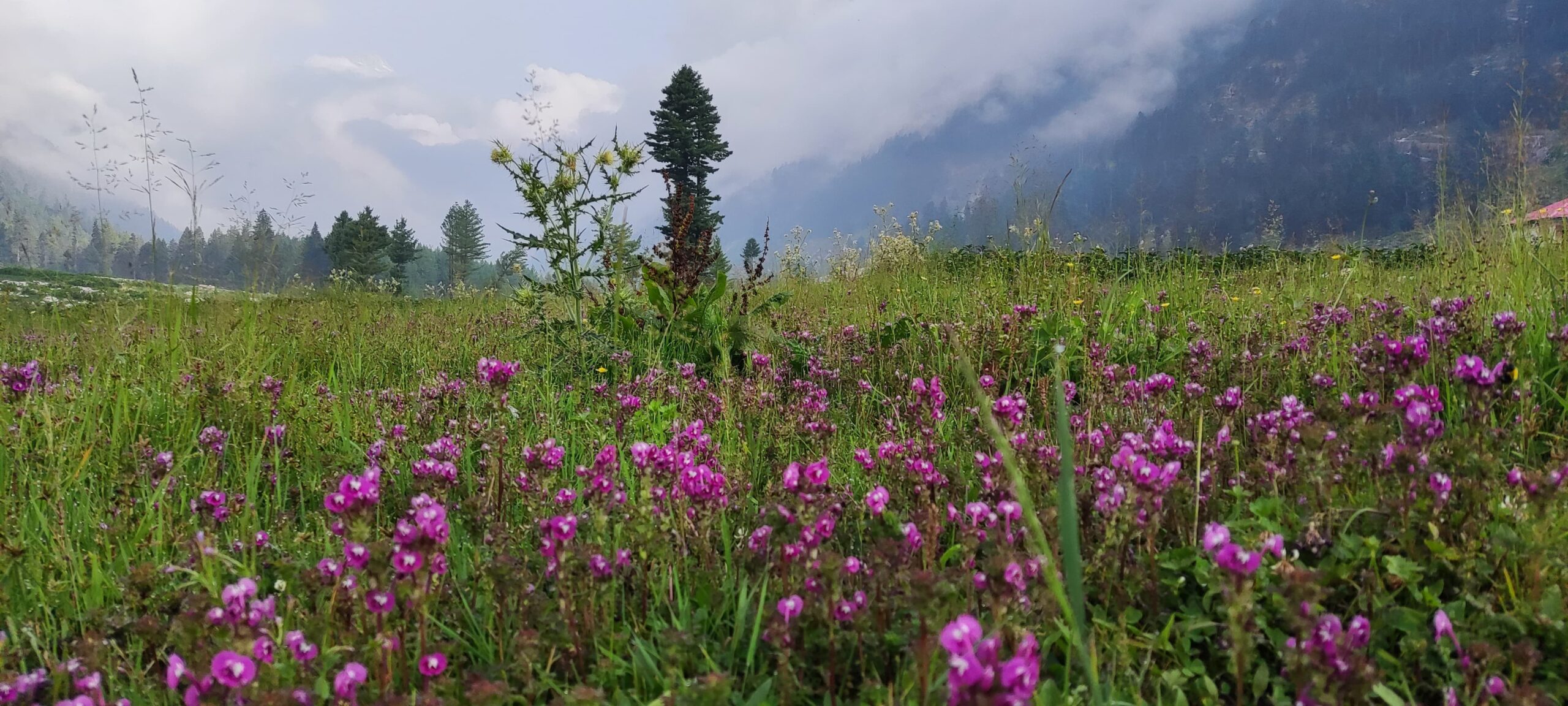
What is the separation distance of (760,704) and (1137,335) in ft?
14.0

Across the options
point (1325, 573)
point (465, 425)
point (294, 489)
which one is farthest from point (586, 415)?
point (1325, 573)

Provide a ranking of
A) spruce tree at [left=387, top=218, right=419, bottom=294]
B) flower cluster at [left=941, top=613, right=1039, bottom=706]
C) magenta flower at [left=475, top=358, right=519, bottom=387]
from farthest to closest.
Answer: spruce tree at [left=387, top=218, right=419, bottom=294] → magenta flower at [left=475, top=358, right=519, bottom=387] → flower cluster at [left=941, top=613, right=1039, bottom=706]

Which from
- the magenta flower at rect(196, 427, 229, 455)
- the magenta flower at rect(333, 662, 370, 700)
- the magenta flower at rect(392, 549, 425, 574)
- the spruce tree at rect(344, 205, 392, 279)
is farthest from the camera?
the spruce tree at rect(344, 205, 392, 279)

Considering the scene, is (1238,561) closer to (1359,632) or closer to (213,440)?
(1359,632)

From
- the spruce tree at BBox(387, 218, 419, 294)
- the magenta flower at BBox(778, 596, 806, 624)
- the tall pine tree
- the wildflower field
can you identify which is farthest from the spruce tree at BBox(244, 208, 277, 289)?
the spruce tree at BBox(387, 218, 419, 294)

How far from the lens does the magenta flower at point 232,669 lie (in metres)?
1.26

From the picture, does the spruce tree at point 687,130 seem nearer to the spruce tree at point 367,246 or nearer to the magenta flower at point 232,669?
the spruce tree at point 367,246

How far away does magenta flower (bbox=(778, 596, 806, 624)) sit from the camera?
1553 millimetres

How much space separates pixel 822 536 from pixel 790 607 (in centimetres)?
24

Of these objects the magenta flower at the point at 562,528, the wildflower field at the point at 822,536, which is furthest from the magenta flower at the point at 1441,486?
the magenta flower at the point at 562,528

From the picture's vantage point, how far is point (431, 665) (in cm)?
151

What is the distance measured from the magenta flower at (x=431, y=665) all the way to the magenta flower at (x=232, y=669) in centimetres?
→ 31

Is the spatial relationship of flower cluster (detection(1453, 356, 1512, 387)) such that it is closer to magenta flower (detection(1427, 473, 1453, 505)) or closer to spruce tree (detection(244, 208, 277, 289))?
magenta flower (detection(1427, 473, 1453, 505))

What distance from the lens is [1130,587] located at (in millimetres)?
1742
